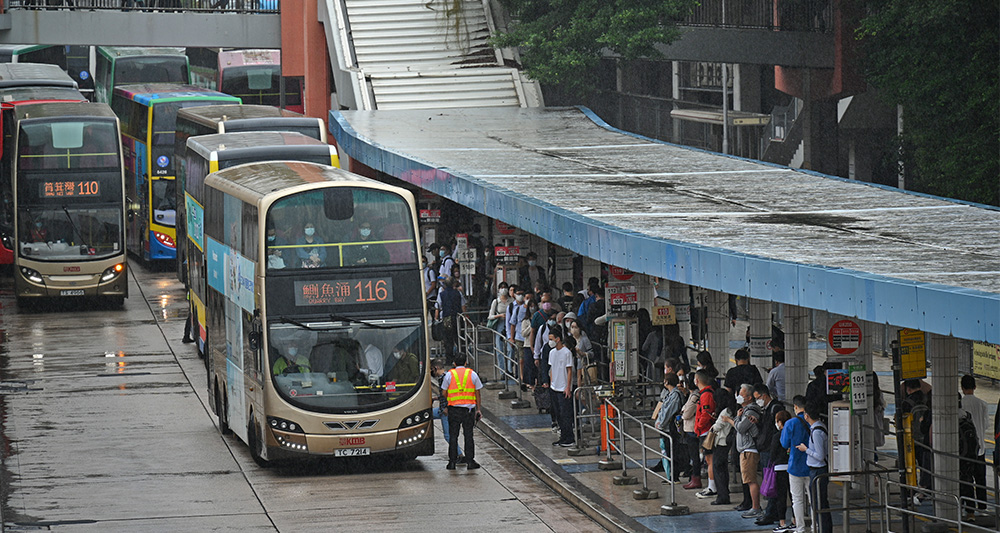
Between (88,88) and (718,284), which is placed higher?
(88,88)

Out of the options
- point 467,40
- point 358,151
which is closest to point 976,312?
point 358,151

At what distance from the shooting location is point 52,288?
31422 mm

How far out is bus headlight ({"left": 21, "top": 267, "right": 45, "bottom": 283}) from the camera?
3130cm

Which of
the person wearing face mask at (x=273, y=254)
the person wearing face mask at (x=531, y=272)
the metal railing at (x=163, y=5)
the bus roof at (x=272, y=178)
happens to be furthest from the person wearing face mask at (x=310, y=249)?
the metal railing at (x=163, y=5)

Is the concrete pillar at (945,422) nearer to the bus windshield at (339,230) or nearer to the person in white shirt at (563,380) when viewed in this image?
the person in white shirt at (563,380)

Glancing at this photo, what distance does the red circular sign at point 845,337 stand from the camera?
1473 centimetres

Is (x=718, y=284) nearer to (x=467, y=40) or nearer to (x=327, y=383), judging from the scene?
(x=327, y=383)

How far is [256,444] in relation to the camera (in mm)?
18578

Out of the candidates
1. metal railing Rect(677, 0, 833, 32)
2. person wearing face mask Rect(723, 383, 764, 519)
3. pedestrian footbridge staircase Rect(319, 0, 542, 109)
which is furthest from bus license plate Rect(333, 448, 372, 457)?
pedestrian footbridge staircase Rect(319, 0, 542, 109)

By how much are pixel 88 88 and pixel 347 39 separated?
24072 mm

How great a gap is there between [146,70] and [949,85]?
101ft

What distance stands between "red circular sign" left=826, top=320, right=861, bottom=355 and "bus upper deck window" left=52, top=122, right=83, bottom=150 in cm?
2061

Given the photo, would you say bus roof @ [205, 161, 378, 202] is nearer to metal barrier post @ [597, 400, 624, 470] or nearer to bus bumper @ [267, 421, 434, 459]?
bus bumper @ [267, 421, 434, 459]

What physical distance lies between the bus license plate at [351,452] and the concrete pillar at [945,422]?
6.68m
